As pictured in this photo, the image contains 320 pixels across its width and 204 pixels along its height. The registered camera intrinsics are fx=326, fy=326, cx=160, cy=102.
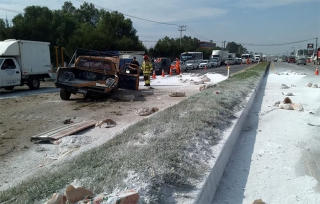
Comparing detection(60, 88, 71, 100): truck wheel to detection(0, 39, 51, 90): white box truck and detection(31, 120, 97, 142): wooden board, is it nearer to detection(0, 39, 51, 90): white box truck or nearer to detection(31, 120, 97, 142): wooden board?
detection(0, 39, 51, 90): white box truck

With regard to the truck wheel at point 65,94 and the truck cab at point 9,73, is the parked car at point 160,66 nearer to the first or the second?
the truck cab at point 9,73

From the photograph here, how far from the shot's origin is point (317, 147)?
653 centimetres

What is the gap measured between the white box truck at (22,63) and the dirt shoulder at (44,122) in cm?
348

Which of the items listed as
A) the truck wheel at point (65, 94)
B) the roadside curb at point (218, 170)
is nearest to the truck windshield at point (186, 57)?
the truck wheel at point (65, 94)

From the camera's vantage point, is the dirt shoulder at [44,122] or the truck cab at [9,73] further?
the truck cab at [9,73]

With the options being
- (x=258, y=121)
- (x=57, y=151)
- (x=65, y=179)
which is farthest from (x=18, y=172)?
(x=258, y=121)

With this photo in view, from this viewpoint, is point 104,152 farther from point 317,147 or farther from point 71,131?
point 317,147

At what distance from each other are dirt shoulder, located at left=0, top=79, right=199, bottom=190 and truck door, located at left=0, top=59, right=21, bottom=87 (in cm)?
317

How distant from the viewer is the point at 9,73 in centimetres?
1778

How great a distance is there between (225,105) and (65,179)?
5799 millimetres

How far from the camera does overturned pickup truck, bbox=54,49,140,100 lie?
526 inches

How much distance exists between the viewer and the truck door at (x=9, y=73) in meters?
17.5

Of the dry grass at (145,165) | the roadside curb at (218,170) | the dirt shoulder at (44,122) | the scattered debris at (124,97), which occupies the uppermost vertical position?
the dry grass at (145,165)

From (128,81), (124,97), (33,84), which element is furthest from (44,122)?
(33,84)
